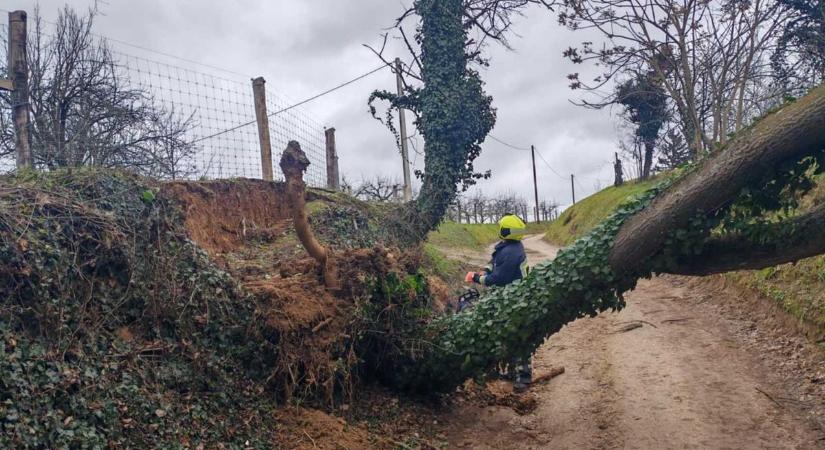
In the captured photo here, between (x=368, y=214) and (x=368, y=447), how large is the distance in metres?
5.92

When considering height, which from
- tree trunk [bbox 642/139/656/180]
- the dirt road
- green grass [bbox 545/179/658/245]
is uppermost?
tree trunk [bbox 642/139/656/180]

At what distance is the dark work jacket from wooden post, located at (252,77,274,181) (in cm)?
455

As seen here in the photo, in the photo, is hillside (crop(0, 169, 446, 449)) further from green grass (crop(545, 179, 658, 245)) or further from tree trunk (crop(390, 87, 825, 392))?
green grass (crop(545, 179, 658, 245))

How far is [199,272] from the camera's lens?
5.41 m

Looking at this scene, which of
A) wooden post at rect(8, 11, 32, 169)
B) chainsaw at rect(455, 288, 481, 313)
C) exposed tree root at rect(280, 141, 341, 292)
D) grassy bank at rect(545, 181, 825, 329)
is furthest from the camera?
chainsaw at rect(455, 288, 481, 313)

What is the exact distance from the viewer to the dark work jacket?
277 inches

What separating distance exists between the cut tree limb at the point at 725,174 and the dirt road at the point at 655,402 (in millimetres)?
1716

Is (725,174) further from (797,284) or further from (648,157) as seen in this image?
(648,157)

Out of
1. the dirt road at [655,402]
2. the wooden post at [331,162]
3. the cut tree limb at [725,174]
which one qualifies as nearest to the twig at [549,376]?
the dirt road at [655,402]

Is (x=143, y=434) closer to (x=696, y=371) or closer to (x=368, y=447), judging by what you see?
(x=368, y=447)

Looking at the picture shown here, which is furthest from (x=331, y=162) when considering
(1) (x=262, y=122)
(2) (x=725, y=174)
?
(2) (x=725, y=174)

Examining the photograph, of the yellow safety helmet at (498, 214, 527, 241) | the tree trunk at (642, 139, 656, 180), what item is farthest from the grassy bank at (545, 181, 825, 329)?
the tree trunk at (642, 139, 656, 180)

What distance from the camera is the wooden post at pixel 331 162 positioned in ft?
40.4

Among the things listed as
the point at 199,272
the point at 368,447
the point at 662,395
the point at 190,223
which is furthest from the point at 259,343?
the point at 662,395
